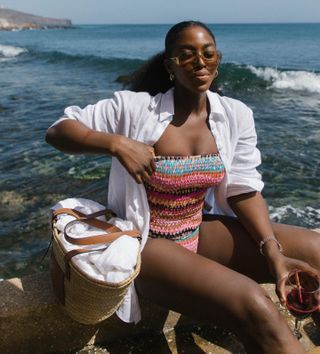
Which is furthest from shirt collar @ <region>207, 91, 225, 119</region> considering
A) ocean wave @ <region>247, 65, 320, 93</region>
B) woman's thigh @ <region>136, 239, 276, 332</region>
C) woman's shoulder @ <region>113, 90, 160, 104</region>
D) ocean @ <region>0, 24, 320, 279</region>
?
ocean wave @ <region>247, 65, 320, 93</region>

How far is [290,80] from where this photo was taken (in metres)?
18.8

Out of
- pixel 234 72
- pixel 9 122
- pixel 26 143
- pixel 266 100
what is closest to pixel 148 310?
pixel 26 143

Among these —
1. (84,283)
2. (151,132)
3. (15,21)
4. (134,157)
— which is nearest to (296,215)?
(151,132)

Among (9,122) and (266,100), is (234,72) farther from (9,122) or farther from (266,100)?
(9,122)

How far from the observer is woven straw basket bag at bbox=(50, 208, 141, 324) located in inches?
77.7

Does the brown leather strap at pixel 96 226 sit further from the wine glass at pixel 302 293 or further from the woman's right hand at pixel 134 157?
the wine glass at pixel 302 293

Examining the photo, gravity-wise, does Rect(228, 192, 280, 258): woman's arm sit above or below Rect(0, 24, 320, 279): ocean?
above

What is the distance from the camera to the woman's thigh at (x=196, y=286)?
2014 mm

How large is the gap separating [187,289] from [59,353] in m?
1.02

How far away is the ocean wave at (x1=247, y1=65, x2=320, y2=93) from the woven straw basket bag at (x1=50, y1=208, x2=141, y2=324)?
16112 millimetres

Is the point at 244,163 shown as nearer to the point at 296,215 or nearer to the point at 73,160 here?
the point at 296,215

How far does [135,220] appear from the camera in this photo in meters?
2.36

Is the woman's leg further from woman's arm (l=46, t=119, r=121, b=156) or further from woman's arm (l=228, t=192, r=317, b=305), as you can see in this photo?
woman's arm (l=46, t=119, r=121, b=156)

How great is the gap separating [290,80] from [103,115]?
1783cm
